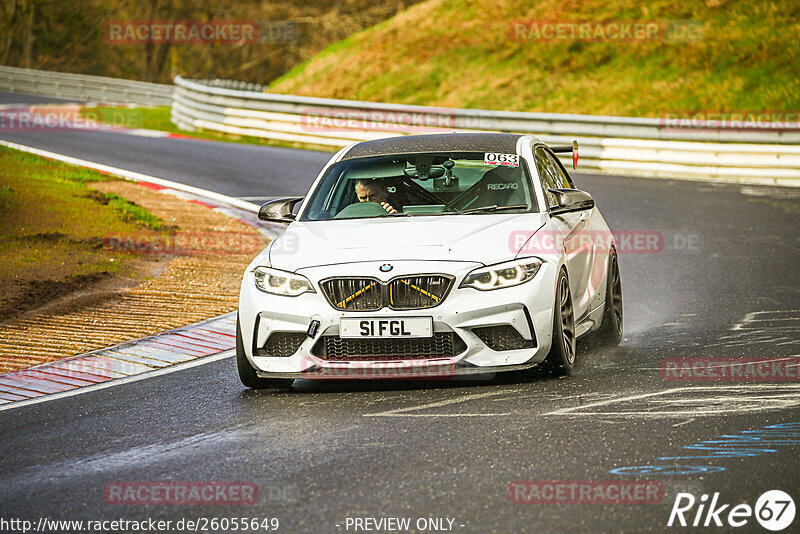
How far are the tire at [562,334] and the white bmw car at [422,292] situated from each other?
0.4 inches

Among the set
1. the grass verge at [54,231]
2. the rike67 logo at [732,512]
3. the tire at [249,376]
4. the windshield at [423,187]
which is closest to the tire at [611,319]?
the windshield at [423,187]

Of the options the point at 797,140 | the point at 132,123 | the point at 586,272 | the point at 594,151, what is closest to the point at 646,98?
the point at 594,151

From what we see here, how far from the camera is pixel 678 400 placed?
693 centimetres

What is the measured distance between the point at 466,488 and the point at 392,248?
2.41 metres

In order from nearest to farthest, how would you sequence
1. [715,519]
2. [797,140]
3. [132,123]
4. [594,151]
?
[715,519]
[797,140]
[594,151]
[132,123]

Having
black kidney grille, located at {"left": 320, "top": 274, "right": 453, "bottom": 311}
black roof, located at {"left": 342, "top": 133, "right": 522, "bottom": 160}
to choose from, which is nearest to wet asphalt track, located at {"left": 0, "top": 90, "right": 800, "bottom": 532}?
black kidney grille, located at {"left": 320, "top": 274, "right": 453, "bottom": 311}

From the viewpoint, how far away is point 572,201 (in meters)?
8.23

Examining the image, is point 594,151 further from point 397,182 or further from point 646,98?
point 397,182

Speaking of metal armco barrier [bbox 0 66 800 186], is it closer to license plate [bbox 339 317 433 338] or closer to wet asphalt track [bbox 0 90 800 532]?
wet asphalt track [bbox 0 90 800 532]

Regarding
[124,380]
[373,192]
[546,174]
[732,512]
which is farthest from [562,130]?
[732,512]

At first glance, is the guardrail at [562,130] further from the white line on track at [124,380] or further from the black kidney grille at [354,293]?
the black kidney grille at [354,293]

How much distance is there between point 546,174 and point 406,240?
76.3 inches

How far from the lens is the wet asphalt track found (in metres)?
5.15

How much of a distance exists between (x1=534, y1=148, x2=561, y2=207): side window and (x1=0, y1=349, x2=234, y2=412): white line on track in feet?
8.84
